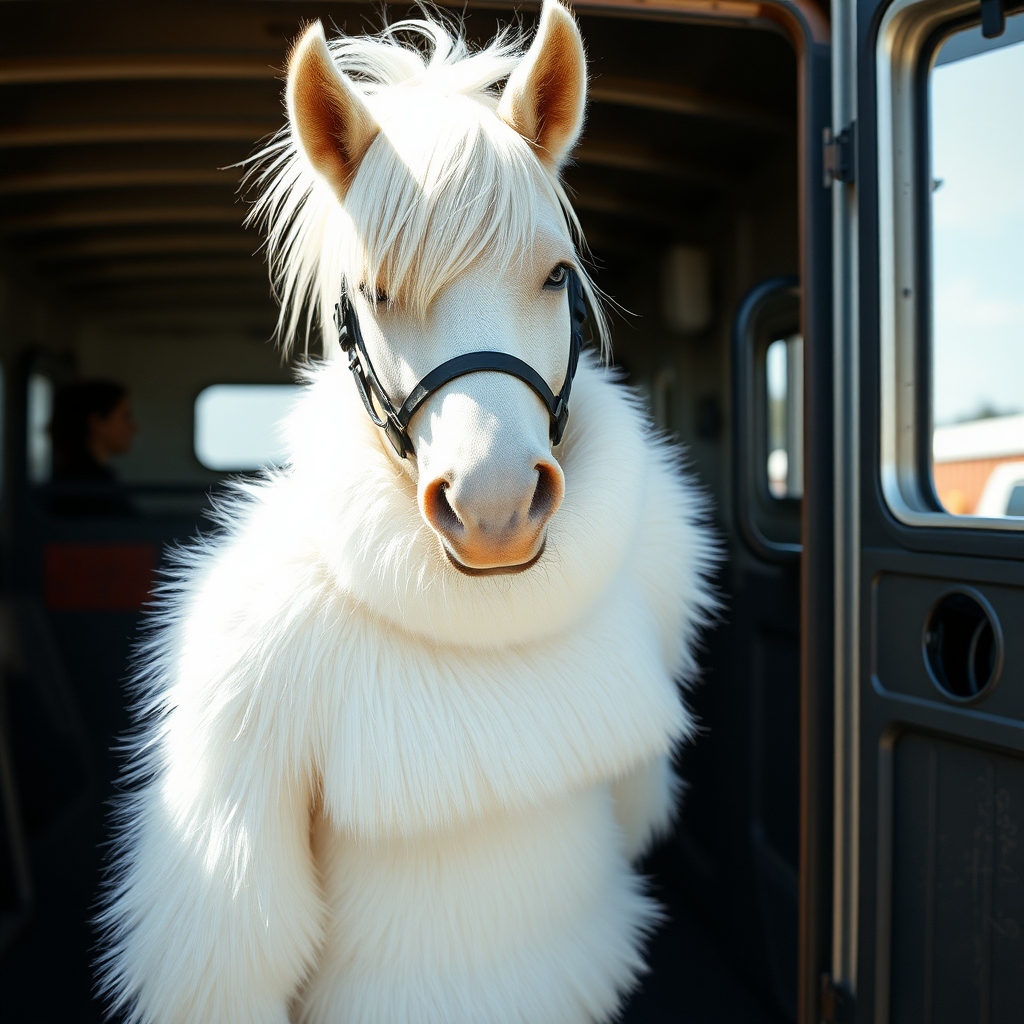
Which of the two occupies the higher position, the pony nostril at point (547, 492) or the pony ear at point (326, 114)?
the pony ear at point (326, 114)

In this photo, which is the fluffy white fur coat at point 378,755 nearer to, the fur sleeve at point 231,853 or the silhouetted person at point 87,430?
the fur sleeve at point 231,853

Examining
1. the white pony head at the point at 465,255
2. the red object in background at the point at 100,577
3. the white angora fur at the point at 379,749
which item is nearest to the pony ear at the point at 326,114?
the white pony head at the point at 465,255

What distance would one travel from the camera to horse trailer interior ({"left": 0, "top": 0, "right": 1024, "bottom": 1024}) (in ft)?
4.10

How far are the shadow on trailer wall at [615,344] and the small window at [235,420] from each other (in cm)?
69

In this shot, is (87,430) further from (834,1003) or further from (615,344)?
(834,1003)

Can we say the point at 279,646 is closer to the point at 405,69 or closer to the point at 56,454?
the point at 405,69

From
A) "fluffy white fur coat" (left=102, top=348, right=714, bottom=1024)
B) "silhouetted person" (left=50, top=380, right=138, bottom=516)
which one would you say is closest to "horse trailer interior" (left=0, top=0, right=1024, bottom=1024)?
"silhouetted person" (left=50, top=380, right=138, bottom=516)

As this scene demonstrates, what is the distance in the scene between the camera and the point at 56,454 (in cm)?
339

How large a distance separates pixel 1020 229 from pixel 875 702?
757 mm

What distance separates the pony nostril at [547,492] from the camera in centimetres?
89

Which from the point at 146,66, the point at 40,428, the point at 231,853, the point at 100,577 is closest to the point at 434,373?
the point at 231,853

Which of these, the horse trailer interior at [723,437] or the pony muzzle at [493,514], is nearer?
the pony muzzle at [493,514]

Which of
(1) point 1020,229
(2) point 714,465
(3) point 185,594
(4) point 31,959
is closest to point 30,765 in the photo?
(4) point 31,959

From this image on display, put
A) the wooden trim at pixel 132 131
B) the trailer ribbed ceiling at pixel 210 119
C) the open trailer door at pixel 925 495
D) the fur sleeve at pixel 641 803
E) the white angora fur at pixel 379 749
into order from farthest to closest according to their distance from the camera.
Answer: the wooden trim at pixel 132 131 < the trailer ribbed ceiling at pixel 210 119 < the fur sleeve at pixel 641 803 < the open trailer door at pixel 925 495 < the white angora fur at pixel 379 749
